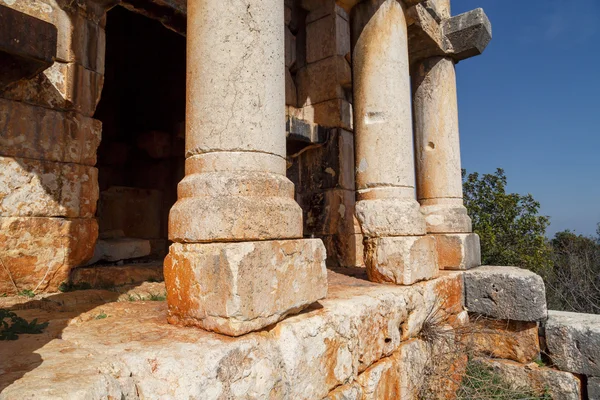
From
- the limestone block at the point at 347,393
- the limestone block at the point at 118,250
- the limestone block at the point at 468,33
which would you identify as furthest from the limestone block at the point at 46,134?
the limestone block at the point at 468,33

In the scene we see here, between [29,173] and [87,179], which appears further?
[87,179]

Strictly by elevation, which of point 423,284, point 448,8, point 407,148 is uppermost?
point 448,8

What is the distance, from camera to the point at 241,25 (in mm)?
2451

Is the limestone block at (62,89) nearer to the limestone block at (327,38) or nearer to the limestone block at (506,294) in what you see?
the limestone block at (327,38)

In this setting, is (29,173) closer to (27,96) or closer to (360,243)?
(27,96)

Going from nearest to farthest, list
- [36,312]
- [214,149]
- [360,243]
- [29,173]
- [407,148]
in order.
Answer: [214,149] < [36,312] < [29,173] < [407,148] < [360,243]

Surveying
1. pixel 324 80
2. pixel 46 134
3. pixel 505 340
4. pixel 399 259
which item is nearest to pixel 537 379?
pixel 505 340

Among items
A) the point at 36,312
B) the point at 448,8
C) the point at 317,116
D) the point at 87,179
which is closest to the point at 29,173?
the point at 87,179

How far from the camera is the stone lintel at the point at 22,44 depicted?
74.1 inches

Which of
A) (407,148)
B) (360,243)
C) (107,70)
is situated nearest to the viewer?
(407,148)

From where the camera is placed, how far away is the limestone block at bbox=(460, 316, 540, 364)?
193 inches

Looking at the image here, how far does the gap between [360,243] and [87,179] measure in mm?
3832

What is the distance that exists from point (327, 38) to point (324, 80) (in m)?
0.66

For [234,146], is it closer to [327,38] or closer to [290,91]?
[290,91]
